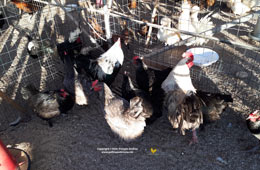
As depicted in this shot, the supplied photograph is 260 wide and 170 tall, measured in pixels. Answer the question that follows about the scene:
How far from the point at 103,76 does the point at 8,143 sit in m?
1.89

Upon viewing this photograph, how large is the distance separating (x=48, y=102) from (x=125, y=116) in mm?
1334

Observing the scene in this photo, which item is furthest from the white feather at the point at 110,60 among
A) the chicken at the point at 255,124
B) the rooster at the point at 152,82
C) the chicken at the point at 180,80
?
the chicken at the point at 255,124

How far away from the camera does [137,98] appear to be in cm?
274

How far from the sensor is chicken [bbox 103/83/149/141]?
2.74 meters

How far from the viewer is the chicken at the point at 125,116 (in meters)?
2.74

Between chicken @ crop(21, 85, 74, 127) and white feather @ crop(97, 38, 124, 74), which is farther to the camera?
white feather @ crop(97, 38, 124, 74)

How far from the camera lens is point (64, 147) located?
3137 mm

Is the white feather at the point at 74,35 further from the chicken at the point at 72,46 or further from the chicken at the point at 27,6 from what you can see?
the chicken at the point at 27,6

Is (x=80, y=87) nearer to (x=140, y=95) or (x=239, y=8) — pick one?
(x=140, y=95)

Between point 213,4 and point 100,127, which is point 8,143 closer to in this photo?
point 100,127

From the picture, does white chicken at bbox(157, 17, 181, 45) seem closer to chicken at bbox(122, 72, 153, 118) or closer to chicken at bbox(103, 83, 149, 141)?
chicken at bbox(122, 72, 153, 118)

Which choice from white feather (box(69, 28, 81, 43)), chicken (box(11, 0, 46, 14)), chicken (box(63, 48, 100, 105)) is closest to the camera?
chicken (box(63, 48, 100, 105))

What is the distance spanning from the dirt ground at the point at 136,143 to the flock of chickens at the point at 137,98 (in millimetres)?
208

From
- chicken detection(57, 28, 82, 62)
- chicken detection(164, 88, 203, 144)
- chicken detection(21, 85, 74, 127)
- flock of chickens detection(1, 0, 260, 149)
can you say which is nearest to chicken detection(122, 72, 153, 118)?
flock of chickens detection(1, 0, 260, 149)
